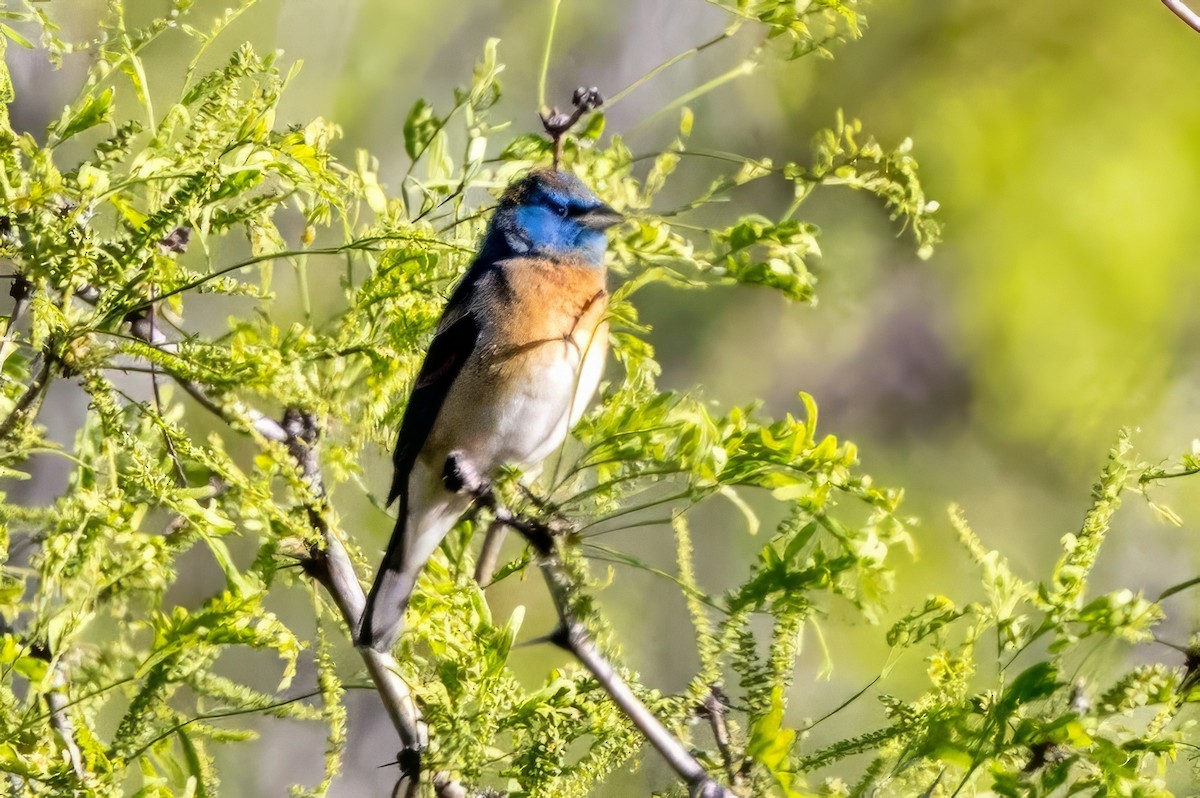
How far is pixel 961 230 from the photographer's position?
103cm

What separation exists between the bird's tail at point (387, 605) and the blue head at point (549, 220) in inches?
8.0

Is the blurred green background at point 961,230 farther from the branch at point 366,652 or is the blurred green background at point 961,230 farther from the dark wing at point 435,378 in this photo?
the branch at point 366,652

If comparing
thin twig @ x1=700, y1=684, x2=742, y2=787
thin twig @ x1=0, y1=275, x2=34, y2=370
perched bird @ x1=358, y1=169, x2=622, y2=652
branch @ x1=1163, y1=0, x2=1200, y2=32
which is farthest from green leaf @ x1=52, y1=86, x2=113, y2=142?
branch @ x1=1163, y1=0, x2=1200, y2=32

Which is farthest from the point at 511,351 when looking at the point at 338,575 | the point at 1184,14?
the point at 1184,14

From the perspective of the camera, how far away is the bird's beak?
58 centimetres

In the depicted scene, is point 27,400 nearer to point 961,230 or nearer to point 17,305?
point 17,305

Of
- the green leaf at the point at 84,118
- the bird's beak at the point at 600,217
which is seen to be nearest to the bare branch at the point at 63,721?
the green leaf at the point at 84,118

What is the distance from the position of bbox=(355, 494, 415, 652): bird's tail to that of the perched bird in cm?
5

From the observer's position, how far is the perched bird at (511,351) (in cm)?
61

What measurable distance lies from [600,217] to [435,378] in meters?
0.14


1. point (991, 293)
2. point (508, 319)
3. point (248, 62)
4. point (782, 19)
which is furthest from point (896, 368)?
point (248, 62)

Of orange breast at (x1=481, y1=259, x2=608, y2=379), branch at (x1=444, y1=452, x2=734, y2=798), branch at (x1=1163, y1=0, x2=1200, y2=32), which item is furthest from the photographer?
orange breast at (x1=481, y1=259, x2=608, y2=379)

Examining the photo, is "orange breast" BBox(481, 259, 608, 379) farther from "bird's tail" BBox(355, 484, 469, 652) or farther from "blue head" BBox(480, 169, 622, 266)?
"bird's tail" BBox(355, 484, 469, 652)

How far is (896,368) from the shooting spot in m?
1.07
